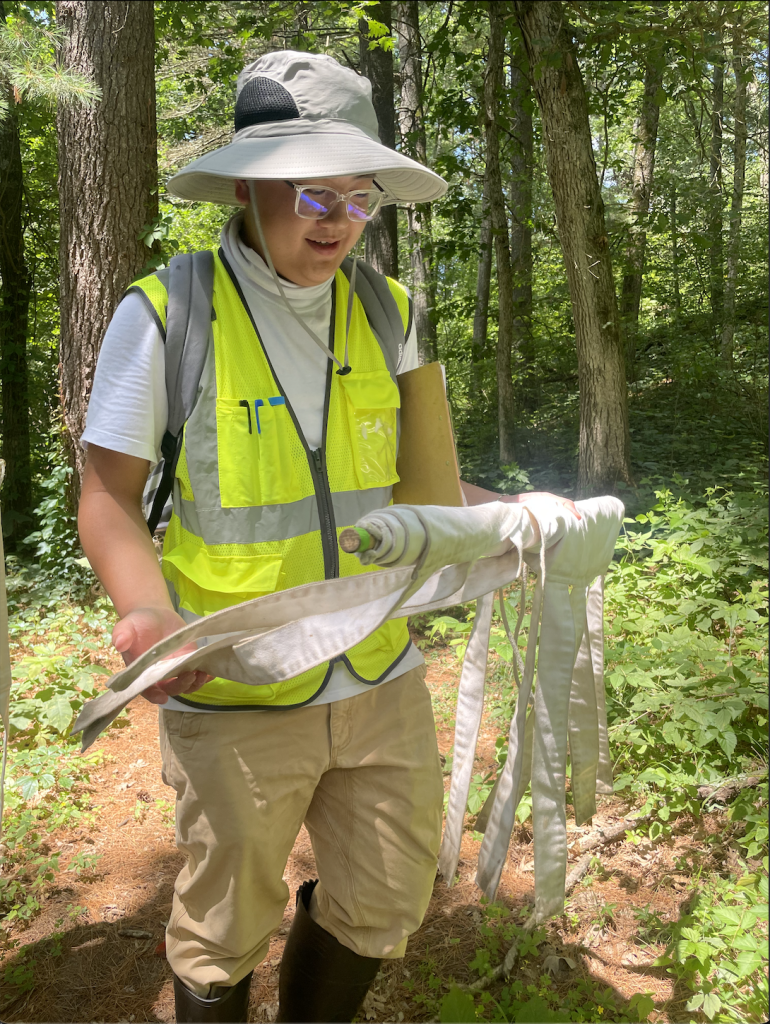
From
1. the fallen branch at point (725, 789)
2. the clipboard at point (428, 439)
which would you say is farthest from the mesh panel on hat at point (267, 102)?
the fallen branch at point (725, 789)

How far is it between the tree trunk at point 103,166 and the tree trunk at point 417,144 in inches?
152

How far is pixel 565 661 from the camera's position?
1589mm

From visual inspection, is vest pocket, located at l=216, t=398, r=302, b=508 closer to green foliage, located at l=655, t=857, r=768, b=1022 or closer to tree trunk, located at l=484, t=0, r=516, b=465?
green foliage, located at l=655, t=857, r=768, b=1022

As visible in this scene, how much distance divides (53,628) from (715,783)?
15.7ft

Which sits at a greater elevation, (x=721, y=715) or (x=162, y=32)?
(x=162, y=32)

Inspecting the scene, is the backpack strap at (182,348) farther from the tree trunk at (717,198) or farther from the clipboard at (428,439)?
the tree trunk at (717,198)

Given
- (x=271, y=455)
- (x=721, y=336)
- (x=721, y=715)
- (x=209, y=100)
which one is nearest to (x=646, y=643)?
(x=721, y=715)

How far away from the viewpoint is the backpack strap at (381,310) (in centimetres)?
197

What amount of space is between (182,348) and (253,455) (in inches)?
10.7

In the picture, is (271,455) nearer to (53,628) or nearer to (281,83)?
(281,83)

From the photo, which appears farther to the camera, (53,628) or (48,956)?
(53,628)

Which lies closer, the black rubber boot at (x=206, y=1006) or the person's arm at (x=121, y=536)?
the person's arm at (x=121, y=536)

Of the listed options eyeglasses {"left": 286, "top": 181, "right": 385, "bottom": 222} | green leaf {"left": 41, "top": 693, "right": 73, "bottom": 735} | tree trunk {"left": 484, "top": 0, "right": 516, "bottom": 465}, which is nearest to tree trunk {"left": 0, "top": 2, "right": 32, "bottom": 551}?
green leaf {"left": 41, "top": 693, "right": 73, "bottom": 735}

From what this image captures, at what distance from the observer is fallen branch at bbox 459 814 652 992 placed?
2.68m
